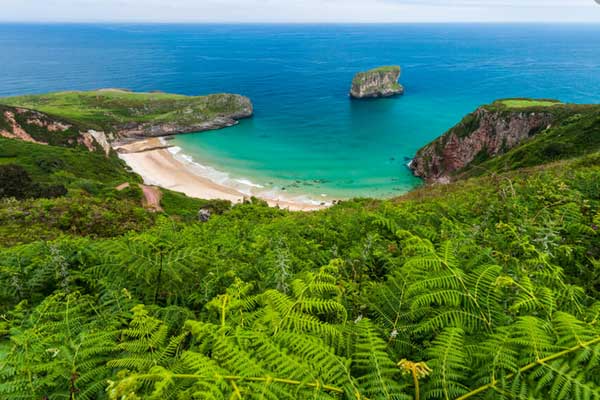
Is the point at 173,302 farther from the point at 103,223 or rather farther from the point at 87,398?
the point at 103,223

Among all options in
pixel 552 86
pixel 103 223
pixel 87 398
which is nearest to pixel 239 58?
pixel 552 86

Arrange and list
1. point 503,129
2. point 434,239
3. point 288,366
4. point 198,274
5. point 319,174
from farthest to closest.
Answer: point 319,174 < point 503,129 < point 434,239 < point 198,274 < point 288,366

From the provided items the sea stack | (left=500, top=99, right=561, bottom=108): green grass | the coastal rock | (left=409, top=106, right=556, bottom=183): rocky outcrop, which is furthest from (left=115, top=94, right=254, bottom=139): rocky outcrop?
(left=500, top=99, right=561, bottom=108): green grass

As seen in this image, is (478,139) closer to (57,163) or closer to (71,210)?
(71,210)

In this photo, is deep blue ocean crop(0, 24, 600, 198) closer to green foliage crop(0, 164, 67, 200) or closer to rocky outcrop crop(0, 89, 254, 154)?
rocky outcrop crop(0, 89, 254, 154)

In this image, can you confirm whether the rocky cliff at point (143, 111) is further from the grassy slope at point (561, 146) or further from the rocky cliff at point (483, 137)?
the grassy slope at point (561, 146)

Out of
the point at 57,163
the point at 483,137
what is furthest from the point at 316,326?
the point at 483,137
